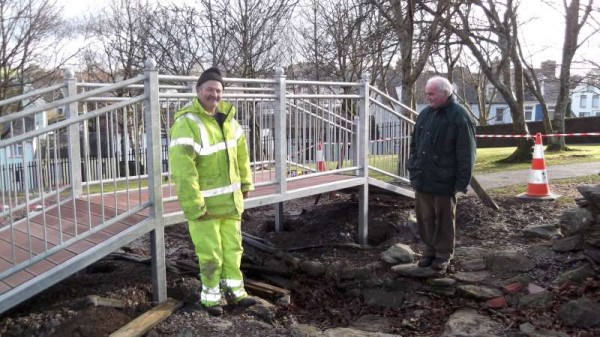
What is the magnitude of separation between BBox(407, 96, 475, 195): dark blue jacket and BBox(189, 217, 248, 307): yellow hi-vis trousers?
1.84m

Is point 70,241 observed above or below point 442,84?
below

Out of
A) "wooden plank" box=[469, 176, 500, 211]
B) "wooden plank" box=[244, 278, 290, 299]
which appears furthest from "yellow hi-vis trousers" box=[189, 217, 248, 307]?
"wooden plank" box=[469, 176, 500, 211]

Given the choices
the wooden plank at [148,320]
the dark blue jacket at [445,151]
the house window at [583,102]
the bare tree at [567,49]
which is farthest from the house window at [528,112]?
the wooden plank at [148,320]

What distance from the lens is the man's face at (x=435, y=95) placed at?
15.2ft

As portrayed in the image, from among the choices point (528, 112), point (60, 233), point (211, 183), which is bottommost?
point (60, 233)

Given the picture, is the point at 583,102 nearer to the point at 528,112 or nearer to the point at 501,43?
the point at 528,112

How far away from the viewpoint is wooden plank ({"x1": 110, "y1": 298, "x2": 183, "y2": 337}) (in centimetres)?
364

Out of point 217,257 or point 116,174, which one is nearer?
point 217,257

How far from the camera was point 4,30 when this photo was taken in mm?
17438

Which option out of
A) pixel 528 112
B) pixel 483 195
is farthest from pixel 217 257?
pixel 528 112

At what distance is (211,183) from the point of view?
158 inches

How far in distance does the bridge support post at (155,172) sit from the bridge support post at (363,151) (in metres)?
2.78

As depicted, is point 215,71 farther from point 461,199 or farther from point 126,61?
point 126,61

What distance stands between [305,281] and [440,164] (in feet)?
6.29
